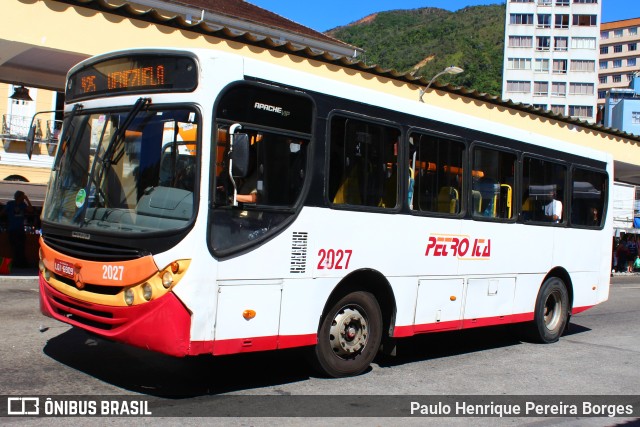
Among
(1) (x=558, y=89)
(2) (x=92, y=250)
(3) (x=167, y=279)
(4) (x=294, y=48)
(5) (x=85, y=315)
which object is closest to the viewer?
(3) (x=167, y=279)

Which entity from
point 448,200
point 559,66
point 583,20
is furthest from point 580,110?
point 448,200

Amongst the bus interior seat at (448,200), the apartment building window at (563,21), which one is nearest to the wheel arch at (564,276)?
the bus interior seat at (448,200)

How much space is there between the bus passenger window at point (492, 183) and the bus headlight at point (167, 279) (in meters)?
4.65

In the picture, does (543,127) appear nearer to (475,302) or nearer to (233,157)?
(475,302)

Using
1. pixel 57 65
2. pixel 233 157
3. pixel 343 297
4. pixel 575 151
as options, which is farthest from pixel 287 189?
pixel 57 65

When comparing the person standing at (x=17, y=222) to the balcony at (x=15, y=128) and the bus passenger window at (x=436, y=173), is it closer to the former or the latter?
the bus passenger window at (x=436, y=173)

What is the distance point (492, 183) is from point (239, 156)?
15.3 ft

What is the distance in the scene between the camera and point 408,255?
26.1ft

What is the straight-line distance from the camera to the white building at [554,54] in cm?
10238

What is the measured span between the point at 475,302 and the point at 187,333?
4548mm

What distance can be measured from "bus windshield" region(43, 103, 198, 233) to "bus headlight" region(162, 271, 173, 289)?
38 centimetres

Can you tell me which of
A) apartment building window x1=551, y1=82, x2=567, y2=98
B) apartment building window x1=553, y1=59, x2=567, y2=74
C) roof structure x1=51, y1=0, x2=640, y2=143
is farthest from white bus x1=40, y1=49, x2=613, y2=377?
apartment building window x1=553, y1=59, x2=567, y2=74

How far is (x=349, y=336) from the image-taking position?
7332 mm

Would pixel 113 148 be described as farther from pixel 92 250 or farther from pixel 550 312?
pixel 550 312
